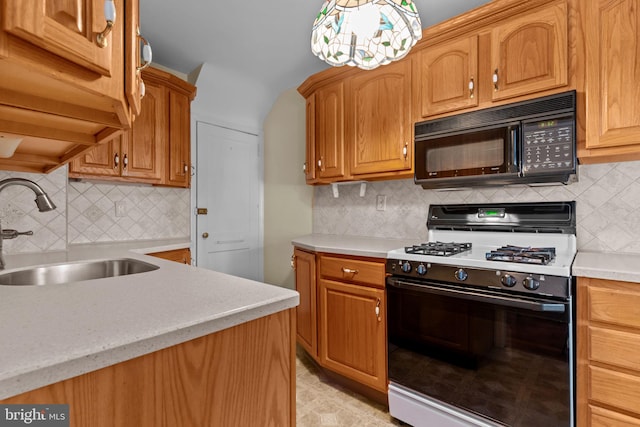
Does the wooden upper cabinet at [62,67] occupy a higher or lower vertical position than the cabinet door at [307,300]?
higher

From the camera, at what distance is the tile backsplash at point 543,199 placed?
1.64m

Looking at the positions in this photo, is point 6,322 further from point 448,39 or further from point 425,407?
point 448,39

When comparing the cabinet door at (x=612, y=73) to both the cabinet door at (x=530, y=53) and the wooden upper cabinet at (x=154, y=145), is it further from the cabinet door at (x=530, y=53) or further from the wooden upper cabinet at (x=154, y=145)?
the wooden upper cabinet at (x=154, y=145)

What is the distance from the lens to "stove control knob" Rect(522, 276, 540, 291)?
1331mm

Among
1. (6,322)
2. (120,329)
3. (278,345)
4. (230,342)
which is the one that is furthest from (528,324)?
(6,322)

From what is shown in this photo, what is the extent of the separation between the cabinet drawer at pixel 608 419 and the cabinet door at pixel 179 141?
2875 mm

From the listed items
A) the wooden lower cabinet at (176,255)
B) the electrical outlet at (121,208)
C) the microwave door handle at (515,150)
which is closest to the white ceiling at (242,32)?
the microwave door handle at (515,150)

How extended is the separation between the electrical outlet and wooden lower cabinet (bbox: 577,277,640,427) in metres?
2.97

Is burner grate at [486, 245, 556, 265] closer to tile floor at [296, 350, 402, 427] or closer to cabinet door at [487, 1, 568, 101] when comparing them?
cabinet door at [487, 1, 568, 101]

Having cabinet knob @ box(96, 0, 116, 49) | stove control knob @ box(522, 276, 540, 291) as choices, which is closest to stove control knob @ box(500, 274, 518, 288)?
stove control knob @ box(522, 276, 540, 291)

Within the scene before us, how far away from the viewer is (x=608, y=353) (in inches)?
48.6

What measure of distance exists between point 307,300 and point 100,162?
1.76 meters

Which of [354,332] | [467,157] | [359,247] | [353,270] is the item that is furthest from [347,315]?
[467,157]

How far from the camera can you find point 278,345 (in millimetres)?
801
